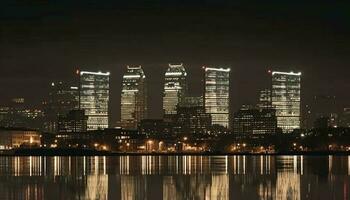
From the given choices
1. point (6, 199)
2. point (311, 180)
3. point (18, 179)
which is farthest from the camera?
point (18, 179)

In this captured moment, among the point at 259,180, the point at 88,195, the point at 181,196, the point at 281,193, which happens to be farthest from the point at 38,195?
the point at 259,180

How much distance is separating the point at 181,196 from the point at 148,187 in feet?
24.0

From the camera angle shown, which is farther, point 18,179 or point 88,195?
point 18,179

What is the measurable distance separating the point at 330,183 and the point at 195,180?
919 cm

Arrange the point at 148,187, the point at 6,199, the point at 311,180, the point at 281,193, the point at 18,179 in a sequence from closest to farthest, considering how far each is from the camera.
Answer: the point at 6,199 < the point at 281,193 < the point at 148,187 < the point at 311,180 < the point at 18,179

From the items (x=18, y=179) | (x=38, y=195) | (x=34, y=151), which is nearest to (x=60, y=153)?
(x=34, y=151)

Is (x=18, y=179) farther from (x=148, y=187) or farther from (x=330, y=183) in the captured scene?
(x=330, y=183)

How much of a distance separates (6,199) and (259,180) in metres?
20.2

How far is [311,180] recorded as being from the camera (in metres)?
55.8

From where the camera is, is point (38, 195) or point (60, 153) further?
point (60, 153)

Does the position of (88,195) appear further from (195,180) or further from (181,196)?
(195,180)

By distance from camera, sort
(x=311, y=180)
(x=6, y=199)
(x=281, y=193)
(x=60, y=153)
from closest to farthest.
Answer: (x=6, y=199)
(x=281, y=193)
(x=311, y=180)
(x=60, y=153)

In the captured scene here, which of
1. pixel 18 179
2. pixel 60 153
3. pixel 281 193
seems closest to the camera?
pixel 281 193

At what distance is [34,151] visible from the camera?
198 metres
